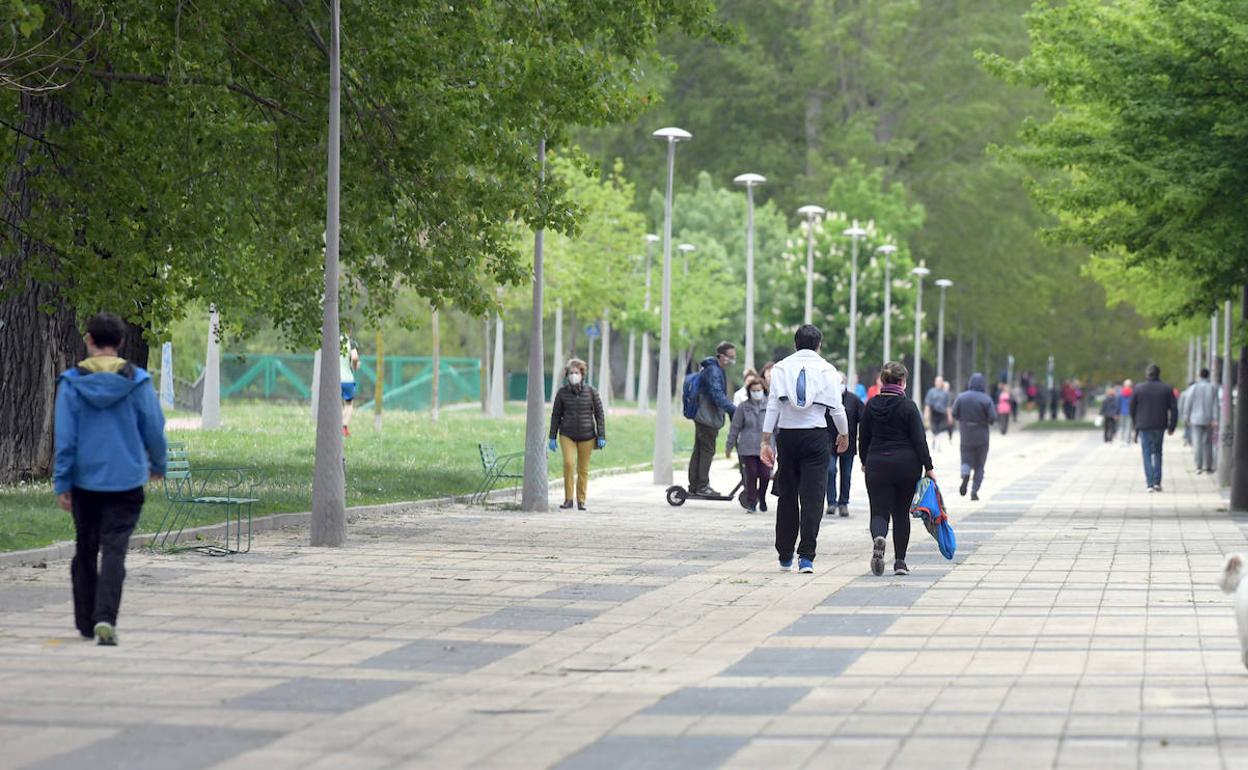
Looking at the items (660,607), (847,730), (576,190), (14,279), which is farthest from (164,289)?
(576,190)

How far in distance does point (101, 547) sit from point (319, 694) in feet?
7.65

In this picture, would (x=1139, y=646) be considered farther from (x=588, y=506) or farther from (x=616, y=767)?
(x=588, y=506)

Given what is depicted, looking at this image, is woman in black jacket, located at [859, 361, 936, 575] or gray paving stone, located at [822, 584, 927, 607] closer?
gray paving stone, located at [822, 584, 927, 607]

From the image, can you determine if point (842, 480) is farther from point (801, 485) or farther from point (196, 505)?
point (801, 485)

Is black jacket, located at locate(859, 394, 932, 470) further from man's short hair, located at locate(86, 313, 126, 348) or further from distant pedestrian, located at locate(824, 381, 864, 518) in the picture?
distant pedestrian, located at locate(824, 381, 864, 518)

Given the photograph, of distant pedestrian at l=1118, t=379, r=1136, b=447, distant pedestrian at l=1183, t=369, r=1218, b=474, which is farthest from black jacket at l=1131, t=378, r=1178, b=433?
distant pedestrian at l=1118, t=379, r=1136, b=447

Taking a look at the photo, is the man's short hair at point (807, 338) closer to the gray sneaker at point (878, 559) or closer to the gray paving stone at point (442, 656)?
the gray sneaker at point (878, 559)

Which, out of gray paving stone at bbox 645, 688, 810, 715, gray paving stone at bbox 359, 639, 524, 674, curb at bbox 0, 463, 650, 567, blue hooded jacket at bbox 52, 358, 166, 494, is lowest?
gray paving stone at bbox 359, 639, 524, 674

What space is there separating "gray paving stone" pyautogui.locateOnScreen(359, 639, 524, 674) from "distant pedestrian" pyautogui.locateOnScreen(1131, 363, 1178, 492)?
2275cm

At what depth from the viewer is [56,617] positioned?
41.2 feet

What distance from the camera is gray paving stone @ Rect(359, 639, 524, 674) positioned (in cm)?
1066

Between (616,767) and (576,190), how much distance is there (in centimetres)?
5347

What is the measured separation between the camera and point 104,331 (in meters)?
11.4

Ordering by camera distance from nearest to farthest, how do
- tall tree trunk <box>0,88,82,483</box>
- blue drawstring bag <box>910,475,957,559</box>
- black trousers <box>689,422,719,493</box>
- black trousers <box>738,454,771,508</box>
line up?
blue drawstring bag <box>910,475,957,559</box>, tall tree trunk <box>0,88,82,483</box>, black trousers <box>738,454,771,508</box>, black trousers <box>689,422,719,493</box>
